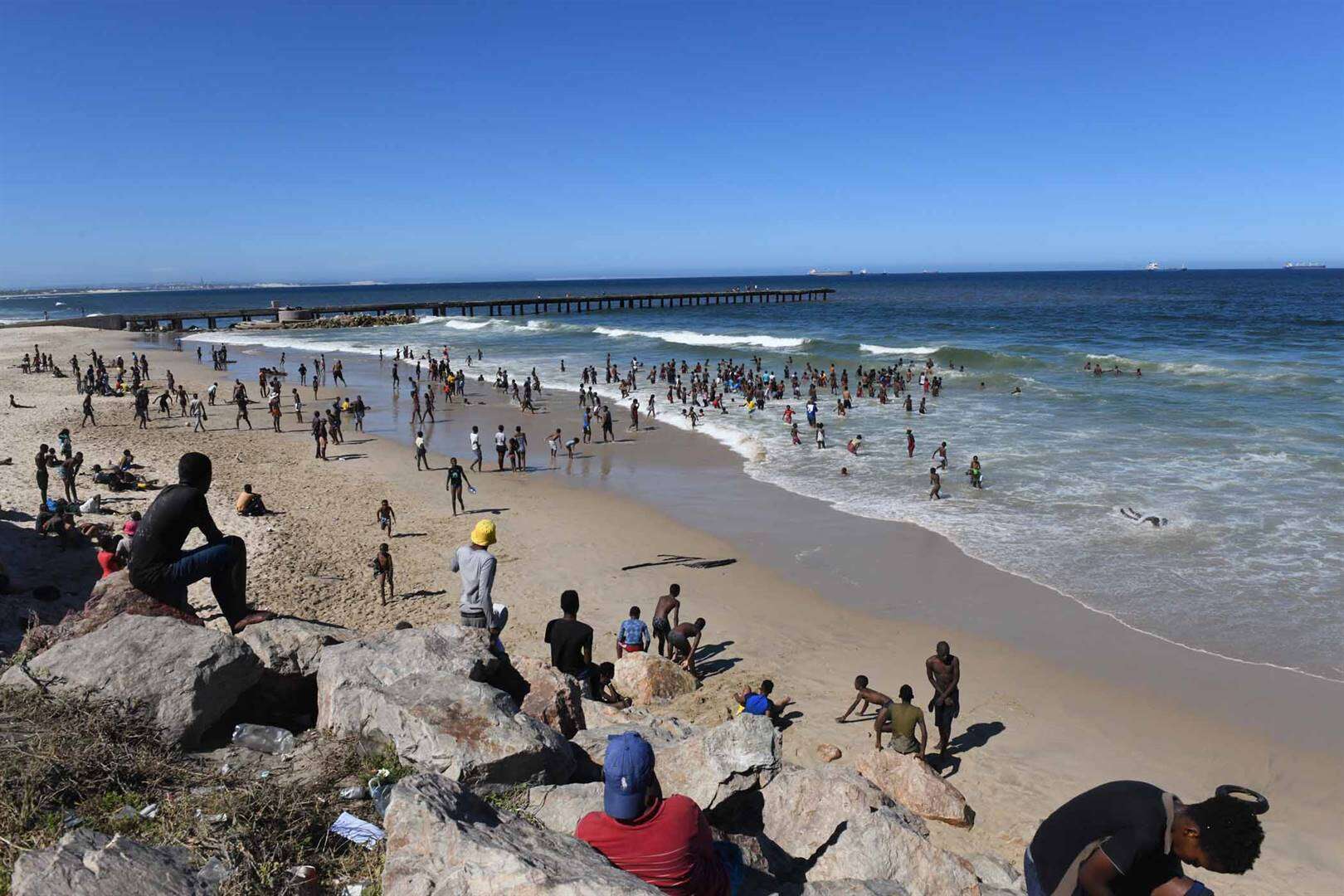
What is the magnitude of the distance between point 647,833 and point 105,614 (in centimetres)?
436

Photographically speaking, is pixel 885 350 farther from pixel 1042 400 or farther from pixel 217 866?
pixel 217 866

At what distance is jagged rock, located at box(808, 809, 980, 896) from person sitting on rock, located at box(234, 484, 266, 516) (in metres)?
15.0

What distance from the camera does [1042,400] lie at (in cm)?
3281

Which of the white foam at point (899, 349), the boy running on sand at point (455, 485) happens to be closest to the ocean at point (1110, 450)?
the white foam at point (899, 349)

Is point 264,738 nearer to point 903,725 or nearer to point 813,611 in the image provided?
point 903,725

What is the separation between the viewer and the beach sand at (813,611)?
340 inches

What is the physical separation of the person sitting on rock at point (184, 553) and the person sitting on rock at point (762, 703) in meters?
5.06

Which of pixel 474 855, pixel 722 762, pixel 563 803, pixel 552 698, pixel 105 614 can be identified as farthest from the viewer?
pixel 552 698

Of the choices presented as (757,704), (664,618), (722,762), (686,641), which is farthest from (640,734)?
(664,618)

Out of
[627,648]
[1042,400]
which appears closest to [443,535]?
[627,648]

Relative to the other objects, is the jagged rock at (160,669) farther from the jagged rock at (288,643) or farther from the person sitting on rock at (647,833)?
the person sitting on rock at (647,833)

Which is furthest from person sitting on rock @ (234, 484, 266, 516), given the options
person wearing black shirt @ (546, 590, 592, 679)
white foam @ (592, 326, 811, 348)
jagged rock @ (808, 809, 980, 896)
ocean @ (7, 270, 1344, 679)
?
white foam @ (592, 326, 811, 348)

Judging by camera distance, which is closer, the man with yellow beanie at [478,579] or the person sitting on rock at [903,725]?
the man with yellow beanie at [478,579]

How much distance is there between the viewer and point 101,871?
3135 millimetres
